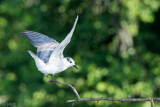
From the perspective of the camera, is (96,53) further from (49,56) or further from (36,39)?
(49,56)

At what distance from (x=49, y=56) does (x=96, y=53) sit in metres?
3.62

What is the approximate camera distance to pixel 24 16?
793 cm

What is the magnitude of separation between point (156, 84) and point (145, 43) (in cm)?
96

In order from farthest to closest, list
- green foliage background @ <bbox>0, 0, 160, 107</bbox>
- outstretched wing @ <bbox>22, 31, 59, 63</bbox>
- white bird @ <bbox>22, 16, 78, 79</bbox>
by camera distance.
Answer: green foliage background @ <bbox>0, 0, 160, 107</bbox>
outstretched wing @ <bbox>22, 31, 59, 63</bbox>
white bird @ <bbox>22, 16, 78, 79</bbox>

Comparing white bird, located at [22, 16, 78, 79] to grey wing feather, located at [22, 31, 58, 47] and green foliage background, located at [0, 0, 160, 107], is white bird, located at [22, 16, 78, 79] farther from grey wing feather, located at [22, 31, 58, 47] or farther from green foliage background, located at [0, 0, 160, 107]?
green foliage background, located at [0, 0, 160, 107]

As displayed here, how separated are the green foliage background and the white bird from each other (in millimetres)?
2284

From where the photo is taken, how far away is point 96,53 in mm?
6828

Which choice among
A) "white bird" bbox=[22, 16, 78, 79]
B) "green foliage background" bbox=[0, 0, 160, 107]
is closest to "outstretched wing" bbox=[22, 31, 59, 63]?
"white bird" bbox=[22, 16, 78, 79]

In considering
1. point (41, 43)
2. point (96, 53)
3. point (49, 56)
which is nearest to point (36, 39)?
point (41, 43)

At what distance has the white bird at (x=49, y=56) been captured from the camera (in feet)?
9.33

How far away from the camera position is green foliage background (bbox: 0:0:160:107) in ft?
19.8

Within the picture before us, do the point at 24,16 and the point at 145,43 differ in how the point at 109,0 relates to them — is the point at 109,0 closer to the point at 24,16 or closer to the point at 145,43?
the point at 145,43

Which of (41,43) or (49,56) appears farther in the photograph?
(41,43)

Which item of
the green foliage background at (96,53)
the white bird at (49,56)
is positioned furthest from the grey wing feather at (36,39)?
the green foliage background at (96,53)
